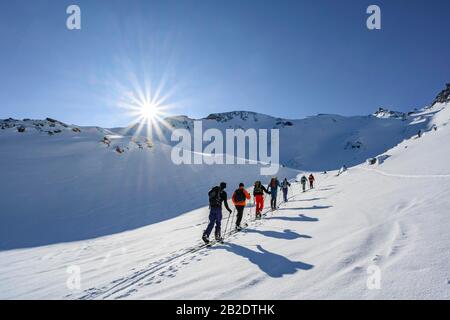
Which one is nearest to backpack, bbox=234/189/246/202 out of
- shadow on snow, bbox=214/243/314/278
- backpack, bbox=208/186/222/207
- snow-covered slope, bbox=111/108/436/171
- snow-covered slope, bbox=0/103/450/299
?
snow-covered slope, bbox=0/103/450/299

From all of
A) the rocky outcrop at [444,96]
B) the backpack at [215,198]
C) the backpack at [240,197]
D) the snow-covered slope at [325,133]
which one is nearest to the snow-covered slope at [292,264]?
the backpack at [240,197]

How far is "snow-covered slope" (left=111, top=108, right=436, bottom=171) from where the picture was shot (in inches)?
4102

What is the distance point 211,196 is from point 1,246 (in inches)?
520

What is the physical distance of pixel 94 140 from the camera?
1432 inches

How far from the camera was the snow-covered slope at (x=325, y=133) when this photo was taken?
10419 cm

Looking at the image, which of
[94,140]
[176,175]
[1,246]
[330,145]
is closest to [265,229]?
[1,246]

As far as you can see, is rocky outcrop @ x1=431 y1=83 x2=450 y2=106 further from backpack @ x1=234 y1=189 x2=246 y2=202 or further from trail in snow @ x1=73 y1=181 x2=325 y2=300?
trail in snow @ x1=73 y1=181 x2=325 y2=300

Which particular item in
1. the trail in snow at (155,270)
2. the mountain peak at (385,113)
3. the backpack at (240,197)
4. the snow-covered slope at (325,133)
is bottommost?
the trail in snow at (155,270)

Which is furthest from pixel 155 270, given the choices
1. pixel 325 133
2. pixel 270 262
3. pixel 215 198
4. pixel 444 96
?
pixel 444 96

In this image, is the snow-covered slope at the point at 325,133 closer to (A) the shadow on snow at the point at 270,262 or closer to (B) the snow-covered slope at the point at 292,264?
(B) the snow-covered slope at the point at 292,264

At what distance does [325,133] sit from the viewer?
138m

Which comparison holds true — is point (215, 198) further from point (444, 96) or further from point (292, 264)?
point (444, 96)

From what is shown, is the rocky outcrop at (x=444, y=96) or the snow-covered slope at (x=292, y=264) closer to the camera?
the snow-covered slope at (x=292, y=264)
